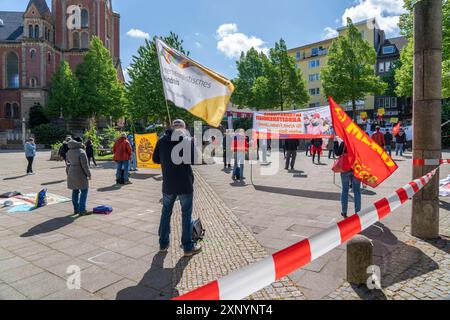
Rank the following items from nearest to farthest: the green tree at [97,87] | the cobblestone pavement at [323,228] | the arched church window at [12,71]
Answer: the cobblestone pavement at [323,228] → the green tree at [97,87] → the arched church window at [12,71]

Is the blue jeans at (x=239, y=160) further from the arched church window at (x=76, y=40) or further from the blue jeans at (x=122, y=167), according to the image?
the arched church window at (x=76, y=40)

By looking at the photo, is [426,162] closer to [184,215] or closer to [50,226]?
[184,215]

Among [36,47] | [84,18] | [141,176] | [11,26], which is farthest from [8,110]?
[141,176]

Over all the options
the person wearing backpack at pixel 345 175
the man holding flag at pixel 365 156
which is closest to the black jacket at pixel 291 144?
the person wearing backpack at pixel 345 175

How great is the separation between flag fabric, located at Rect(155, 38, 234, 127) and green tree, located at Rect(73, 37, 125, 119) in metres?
45.0

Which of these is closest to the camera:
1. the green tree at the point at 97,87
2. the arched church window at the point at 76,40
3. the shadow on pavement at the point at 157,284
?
the shadow on pavement at the point at 157,284

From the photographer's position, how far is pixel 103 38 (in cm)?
5703

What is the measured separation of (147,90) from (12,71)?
45.9 metres

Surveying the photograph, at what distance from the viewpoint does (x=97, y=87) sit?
48.8m

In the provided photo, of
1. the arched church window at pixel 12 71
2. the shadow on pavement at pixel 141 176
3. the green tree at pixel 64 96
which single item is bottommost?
the shadow on pavement at pixel 141 176

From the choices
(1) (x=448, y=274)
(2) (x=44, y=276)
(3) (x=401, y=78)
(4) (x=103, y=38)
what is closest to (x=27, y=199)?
(2) (x=44, y=276)

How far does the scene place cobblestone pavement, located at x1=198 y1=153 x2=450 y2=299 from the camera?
387cm

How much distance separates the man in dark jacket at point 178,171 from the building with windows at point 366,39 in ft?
158

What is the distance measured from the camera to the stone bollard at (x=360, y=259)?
146 inches
